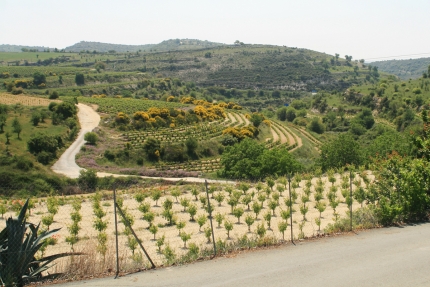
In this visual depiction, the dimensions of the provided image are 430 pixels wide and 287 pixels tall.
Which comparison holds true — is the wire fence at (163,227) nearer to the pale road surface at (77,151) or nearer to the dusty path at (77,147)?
the pale road surface at (77,151)

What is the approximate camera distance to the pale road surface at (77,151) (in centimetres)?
4425

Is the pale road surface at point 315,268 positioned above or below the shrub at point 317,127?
above

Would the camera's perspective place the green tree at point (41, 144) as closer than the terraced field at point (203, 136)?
Yes

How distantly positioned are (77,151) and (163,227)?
38.2 meters

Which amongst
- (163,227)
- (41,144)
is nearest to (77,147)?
(41,144)

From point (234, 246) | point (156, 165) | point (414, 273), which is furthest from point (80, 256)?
point (156, 165)

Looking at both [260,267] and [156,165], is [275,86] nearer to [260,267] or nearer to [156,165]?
[156,165]

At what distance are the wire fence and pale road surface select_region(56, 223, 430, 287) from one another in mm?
604

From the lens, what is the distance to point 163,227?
18.3 meters

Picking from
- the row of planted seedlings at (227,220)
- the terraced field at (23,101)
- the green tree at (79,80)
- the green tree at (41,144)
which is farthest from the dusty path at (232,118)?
the green tree at (79,80)

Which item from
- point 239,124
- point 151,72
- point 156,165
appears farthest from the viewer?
point 151,72

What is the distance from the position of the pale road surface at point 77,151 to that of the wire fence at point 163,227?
15.6 m

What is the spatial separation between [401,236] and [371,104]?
4209 inches

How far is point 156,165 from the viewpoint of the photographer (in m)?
52.8
